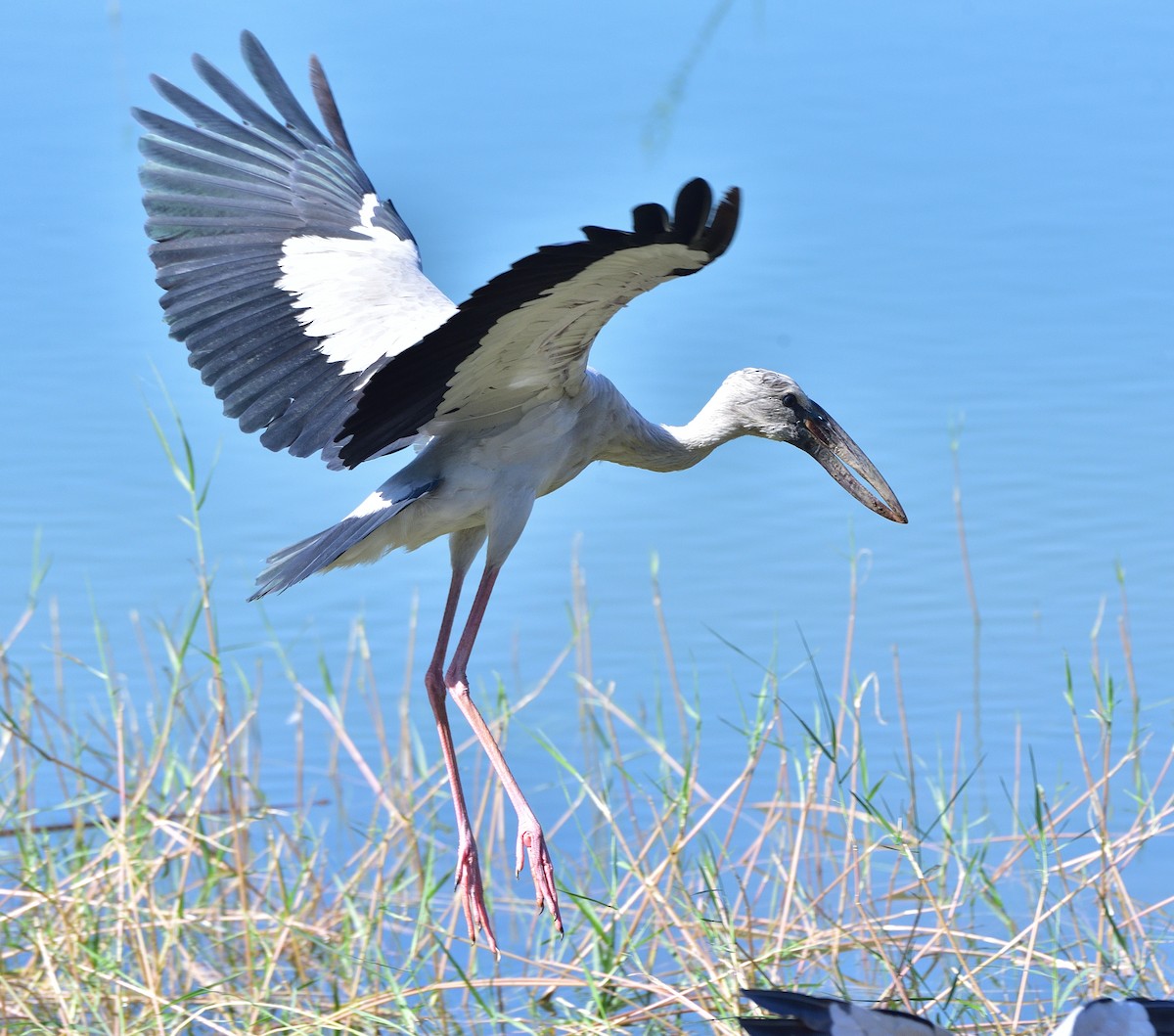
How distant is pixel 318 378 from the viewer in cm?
490

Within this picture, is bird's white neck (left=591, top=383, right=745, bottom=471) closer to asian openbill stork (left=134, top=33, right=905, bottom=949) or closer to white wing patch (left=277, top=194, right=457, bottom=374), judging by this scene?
asian openbill stork (left=134, top=33, right=905, bottom=949)

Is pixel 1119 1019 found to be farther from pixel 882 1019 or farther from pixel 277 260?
pixel 277 260

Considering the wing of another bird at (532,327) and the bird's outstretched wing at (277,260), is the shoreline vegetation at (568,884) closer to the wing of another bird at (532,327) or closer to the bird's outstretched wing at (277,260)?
the bird's outstretched wing at (277,260)

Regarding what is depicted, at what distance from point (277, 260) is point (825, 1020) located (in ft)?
8.79

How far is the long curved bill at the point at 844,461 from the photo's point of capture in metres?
5.24

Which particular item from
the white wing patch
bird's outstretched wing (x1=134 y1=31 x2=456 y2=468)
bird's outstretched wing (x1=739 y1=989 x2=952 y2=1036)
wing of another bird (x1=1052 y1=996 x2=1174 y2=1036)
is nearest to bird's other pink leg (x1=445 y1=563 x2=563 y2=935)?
bird's outstretched wing (x1=134 y1=31 x2=456 y2=468)

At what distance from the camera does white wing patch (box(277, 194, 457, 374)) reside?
4.92m

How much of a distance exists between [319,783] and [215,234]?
1753 millimetres

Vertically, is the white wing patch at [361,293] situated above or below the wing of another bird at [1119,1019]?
above

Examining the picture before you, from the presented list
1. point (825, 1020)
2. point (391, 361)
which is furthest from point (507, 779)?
point (825, 1020)

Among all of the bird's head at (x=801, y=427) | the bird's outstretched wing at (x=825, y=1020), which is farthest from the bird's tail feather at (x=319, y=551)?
the bird's outstretched wing at (x=825, y=1020)

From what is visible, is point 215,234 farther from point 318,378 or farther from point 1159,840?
point 1159,840

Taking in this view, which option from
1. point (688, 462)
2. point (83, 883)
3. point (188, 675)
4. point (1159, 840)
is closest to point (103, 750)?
point (188, 675)

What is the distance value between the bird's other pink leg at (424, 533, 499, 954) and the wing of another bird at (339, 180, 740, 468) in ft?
1.28
